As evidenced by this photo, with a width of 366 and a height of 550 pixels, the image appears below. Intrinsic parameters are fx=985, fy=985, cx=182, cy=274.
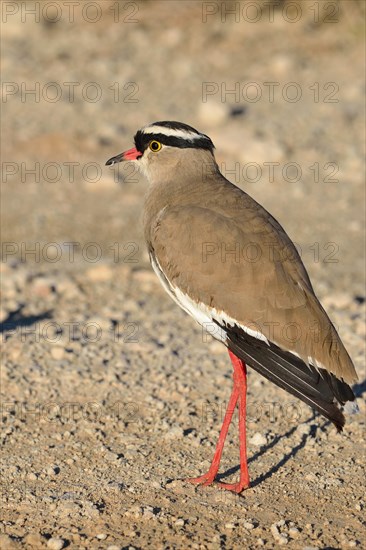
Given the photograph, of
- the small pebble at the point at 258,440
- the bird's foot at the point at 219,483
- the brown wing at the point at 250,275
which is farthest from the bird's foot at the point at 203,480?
the brown wing at the point at 250,275

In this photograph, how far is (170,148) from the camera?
6.21 meters

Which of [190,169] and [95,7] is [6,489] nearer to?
[190,169]

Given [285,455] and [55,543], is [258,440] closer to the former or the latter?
[285,455]

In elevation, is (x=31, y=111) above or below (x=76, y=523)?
above

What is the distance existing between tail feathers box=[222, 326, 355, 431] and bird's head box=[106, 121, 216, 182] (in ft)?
4.61

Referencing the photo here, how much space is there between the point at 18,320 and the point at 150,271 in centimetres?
144

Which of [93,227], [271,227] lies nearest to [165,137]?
[271,227]

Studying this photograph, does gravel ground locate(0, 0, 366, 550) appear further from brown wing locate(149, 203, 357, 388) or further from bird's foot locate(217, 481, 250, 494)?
brown wing locate(149, 203, 357, 388)

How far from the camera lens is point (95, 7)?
1445 centimetres

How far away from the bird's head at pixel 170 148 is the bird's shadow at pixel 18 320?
62.6 inches

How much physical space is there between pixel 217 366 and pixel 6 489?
6.63ft

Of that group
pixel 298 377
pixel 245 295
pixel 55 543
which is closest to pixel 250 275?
pixel 245 295

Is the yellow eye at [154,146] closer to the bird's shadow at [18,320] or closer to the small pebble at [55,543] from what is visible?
the bird's shadow at [18,320]

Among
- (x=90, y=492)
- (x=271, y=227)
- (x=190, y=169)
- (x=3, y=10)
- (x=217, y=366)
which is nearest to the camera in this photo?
(x=90, y=492)
